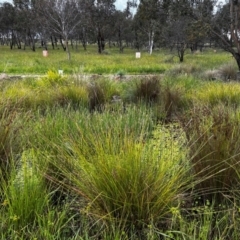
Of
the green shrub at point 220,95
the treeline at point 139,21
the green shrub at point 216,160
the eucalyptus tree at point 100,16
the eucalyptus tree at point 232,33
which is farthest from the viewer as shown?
the eucalyptus tree at point 100,16

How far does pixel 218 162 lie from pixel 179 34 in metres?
22.8

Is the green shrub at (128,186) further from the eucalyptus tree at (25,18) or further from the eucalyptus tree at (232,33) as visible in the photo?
the eucalyptus tree at (25,18)

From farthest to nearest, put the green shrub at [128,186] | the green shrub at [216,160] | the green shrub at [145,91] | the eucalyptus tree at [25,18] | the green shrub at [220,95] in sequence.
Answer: the eucalyptus tree at [25,18]
the green shrub at [145,91]
the green shrub at [220,95]
the green shrub at [216,160]
the green shrub at [128,186]

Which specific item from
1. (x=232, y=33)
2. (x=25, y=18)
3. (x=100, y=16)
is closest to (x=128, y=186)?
(x=232, y=33)

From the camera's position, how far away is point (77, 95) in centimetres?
491

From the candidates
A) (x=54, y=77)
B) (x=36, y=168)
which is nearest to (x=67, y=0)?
(x=54, y=77)

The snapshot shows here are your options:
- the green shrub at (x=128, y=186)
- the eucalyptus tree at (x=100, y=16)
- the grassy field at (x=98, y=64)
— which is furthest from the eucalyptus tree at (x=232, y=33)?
the eucalyptus tree at (x=100, y=16)

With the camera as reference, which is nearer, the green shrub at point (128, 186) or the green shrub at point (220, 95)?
the green shrub at point (128, 186)

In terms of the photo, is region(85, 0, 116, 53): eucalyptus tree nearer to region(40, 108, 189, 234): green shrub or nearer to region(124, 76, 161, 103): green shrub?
region(124, 76, 161, 103): green shrub

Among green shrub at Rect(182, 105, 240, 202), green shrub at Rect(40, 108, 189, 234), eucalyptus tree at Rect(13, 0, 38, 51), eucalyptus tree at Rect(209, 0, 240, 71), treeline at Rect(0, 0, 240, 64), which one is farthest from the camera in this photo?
eucalyptus tree at Rect(13, 0, 38, 51)

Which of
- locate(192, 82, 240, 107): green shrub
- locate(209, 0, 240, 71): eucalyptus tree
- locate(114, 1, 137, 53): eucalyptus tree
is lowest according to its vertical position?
locate(192, 82, 240, 107): green shrub

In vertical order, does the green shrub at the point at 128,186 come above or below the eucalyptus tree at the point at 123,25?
below

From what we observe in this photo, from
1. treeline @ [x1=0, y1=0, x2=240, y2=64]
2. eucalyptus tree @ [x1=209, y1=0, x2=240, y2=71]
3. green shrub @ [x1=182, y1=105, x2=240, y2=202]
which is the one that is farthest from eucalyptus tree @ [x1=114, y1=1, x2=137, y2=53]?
green shrub @ [x1=182, y1=105, x2=240, y2=202]

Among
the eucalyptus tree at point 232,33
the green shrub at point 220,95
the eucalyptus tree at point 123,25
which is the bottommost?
the green shrub at point 220,95
